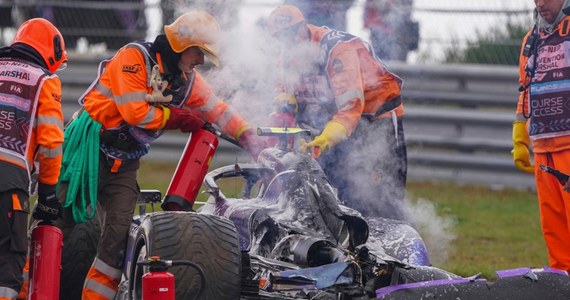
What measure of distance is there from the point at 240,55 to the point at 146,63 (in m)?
1.55

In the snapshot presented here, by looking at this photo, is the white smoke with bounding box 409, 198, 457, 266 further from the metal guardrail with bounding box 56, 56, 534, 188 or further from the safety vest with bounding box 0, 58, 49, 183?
the metal guardrail with bounding box 56, 56, 534, 188

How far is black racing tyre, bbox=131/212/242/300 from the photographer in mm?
6086

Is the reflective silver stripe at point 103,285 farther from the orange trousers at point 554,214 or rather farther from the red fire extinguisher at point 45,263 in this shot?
the orange trousers at point 554,214

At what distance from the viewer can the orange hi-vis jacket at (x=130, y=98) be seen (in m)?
7.52

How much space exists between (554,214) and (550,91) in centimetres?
79

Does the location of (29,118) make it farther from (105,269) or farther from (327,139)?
(327,139)

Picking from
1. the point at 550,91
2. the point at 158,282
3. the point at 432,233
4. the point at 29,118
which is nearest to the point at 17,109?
the point at 29,118

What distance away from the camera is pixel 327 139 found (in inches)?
325

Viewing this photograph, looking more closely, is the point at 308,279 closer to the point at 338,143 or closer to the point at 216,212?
the point at 216,212

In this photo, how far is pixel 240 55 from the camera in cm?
910

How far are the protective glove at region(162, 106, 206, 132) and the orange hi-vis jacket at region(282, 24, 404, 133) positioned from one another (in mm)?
1256

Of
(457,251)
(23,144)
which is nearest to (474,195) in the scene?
(457,251)

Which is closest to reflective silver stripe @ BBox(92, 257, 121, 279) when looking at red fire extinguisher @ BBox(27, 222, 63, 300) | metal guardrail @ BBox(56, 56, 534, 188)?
red fire extinguisher @ BBox(27, 222, 63, 300)

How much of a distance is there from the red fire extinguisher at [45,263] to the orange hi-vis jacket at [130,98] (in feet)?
2.65
